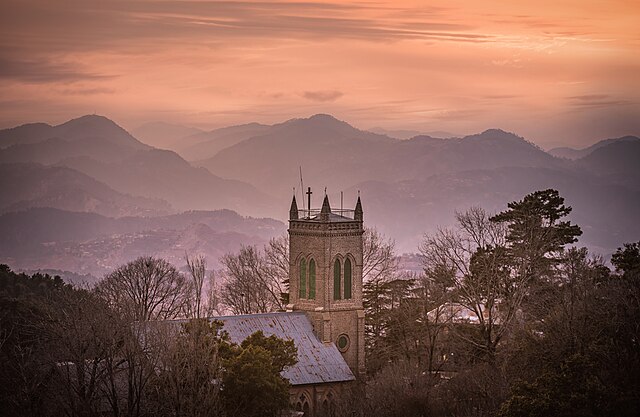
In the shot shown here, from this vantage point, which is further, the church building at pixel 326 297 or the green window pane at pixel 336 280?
the green window pane at pixel 336 280

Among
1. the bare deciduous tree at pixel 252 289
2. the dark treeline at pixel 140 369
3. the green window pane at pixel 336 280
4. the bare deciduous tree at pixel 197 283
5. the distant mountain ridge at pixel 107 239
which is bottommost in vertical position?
the dark treeline at pixel 140 369

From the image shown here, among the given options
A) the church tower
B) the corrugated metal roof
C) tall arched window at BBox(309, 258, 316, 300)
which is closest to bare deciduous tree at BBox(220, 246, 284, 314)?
the church tower

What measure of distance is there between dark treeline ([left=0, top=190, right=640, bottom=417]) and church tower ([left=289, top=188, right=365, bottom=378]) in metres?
3.40

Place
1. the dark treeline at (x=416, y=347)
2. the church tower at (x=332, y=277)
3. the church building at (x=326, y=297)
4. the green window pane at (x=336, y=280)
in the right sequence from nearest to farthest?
the dark treeline at (x=416, y=347) → the church building at (x=326, y=297) → the church tower at (x=332, y=277) → the green window pane at (x=336, y=280)

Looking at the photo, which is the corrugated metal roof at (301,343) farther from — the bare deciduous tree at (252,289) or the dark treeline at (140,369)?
the bare deciduous tree at (252,289)

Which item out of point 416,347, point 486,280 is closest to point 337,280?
point 416,347

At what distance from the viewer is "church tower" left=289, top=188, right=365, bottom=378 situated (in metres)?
57.3

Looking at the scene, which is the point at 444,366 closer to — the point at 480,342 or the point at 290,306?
the point at 480,342

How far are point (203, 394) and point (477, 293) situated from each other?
2151 cm

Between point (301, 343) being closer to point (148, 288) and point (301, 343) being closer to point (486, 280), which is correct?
point (486, 280)

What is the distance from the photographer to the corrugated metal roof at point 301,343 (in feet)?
175

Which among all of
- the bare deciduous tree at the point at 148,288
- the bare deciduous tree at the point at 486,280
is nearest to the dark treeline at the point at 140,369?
the bare deciduous tree at the point at 486,280

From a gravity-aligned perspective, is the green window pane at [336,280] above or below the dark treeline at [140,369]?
above

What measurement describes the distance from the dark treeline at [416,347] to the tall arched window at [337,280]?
4792mm
